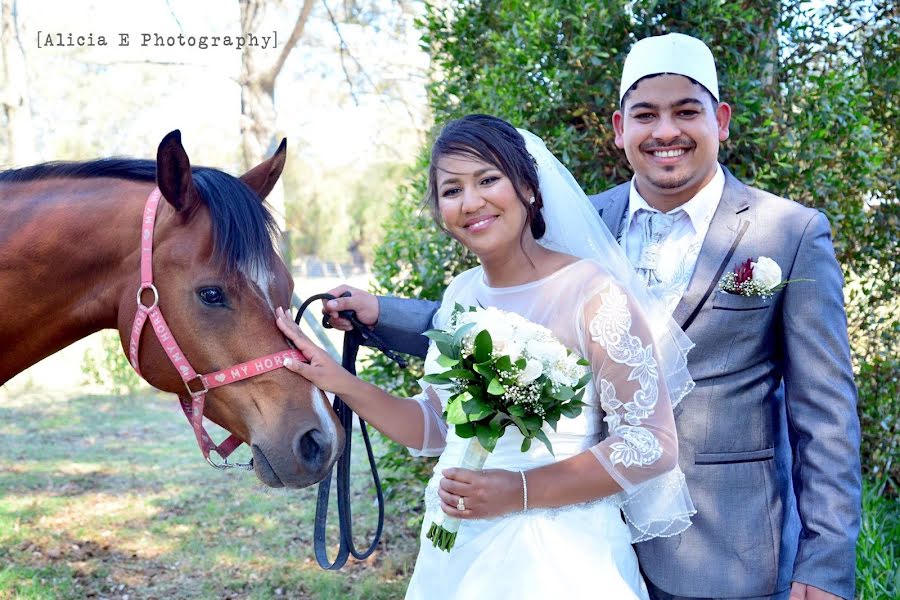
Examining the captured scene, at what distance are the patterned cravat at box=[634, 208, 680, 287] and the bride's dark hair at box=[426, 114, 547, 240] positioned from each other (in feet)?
1.09

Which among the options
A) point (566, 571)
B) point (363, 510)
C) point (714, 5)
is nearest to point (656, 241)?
point (566, 571)

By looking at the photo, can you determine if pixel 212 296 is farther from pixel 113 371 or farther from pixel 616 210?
pixel 113 371

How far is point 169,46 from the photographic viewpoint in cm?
941

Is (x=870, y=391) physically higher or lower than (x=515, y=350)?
lower

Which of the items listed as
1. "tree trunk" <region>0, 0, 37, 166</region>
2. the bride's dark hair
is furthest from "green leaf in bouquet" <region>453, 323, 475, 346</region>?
"tree trunk" <region>0, 0, 37, 166</region>

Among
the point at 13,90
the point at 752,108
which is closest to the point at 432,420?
the point at 752,108

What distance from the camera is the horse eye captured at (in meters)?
2.34

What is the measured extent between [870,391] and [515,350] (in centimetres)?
340

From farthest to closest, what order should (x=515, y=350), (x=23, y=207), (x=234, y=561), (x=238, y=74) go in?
(x=238, y=74)
(x=234, y=561)
(x=23, y=207)
(x=515, y=350)

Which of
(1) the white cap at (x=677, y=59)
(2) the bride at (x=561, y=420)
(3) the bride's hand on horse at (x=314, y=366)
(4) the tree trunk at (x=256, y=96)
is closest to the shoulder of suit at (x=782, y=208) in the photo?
(1) the white cap at (x=677, y=59)

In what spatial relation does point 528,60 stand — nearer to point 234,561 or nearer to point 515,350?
point 515,350

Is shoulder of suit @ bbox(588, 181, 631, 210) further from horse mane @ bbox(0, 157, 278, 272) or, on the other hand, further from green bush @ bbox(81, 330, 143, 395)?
green bush @ bbox(81, 330, 143, 395)

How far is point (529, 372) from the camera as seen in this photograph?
1764mm

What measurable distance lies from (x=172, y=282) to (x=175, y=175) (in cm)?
33
